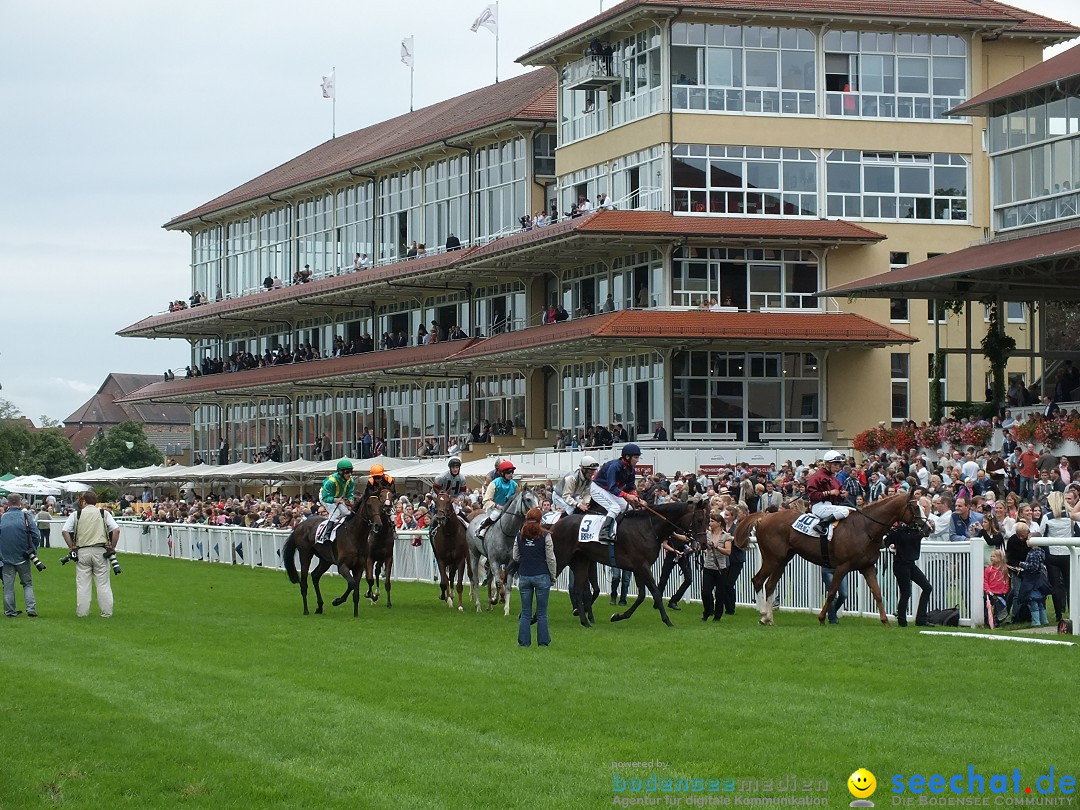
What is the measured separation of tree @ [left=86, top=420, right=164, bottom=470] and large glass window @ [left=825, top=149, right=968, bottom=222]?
82181 millimetres

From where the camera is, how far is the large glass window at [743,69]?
4541 centimetres

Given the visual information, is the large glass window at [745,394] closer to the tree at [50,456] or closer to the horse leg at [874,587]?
the horse leg at [874,587]

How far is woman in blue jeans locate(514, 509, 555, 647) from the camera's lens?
16344 mm

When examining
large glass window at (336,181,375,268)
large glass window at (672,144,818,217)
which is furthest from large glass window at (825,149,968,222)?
large glass window at (336,181,375,268)

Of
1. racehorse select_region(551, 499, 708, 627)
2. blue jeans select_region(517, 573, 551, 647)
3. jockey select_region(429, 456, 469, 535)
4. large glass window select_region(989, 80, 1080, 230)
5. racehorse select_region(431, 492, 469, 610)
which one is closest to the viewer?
blue jeans select_region(517, 573, 551, 647)

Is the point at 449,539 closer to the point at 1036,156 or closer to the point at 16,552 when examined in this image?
the point at 16,552

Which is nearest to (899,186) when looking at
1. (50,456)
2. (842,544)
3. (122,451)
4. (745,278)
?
(745,278)

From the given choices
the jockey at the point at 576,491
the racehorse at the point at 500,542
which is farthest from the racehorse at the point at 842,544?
the racehorse at the point at 500,542

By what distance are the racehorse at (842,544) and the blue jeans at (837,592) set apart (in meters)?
0.16

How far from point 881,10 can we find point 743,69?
13.4ft

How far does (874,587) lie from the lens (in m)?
18.2

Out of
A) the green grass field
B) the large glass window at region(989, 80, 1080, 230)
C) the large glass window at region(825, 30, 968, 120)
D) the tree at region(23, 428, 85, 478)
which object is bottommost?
the green grass field

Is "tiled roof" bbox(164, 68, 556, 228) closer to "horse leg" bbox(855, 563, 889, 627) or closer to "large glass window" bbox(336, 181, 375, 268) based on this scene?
"large glass window" bbox(336, 181, 375, 268)

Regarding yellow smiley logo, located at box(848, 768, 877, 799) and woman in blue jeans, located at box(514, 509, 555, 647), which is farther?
woman in blue jeans, located at box(514, 509, 555, 647)
